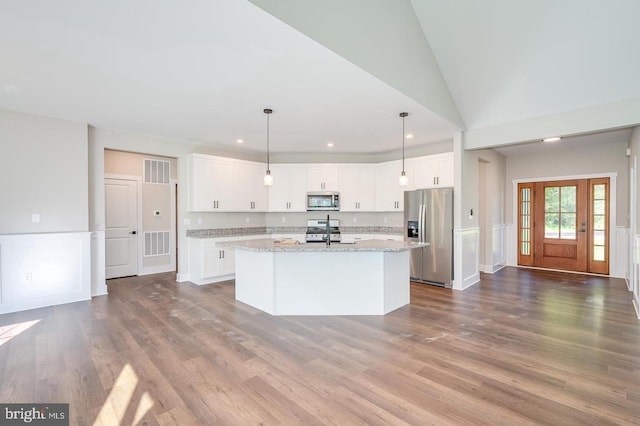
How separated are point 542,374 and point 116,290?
19.1ft

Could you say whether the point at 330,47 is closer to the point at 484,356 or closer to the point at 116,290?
the point at 484,356

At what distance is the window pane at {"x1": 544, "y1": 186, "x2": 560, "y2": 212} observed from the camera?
6.80 m

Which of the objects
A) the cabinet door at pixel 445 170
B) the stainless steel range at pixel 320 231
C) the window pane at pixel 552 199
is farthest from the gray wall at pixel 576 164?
the stainless steel range at pixel 320 231

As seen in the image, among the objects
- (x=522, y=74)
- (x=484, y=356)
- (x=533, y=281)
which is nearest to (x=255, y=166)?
(x=522, y=74)

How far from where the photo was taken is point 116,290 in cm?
508

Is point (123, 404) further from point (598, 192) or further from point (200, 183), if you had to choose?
point (598, 192)

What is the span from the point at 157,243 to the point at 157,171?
61.3 inches

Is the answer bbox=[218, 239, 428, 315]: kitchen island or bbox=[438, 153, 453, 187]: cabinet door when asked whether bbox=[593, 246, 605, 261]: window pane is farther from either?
bbox=[218, 239, 428, 315]: kitchen island

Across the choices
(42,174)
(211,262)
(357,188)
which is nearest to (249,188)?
(211,262)

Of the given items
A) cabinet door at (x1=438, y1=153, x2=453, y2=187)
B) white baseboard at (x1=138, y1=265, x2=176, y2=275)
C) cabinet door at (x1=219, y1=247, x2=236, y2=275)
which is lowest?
white baseboard at (x1=138, y1=265, x2=176, y2=275)

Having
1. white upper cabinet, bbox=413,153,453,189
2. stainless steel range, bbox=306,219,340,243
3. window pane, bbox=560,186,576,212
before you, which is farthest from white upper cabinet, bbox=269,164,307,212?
window pane, bbox=560,186,576,212

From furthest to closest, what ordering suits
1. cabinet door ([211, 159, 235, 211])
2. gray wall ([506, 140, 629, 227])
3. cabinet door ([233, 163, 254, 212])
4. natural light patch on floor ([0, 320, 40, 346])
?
cabinet door ([233, 163, 254, 212])
gray wall ([506, 140, 629, 227])
cabinet door ([211, 159, 235, 211])
natural light patch on floor ([0, 320, 40, 346])

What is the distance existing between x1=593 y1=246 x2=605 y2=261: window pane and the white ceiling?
3.95 metres

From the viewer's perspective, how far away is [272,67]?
2805 millimetres
